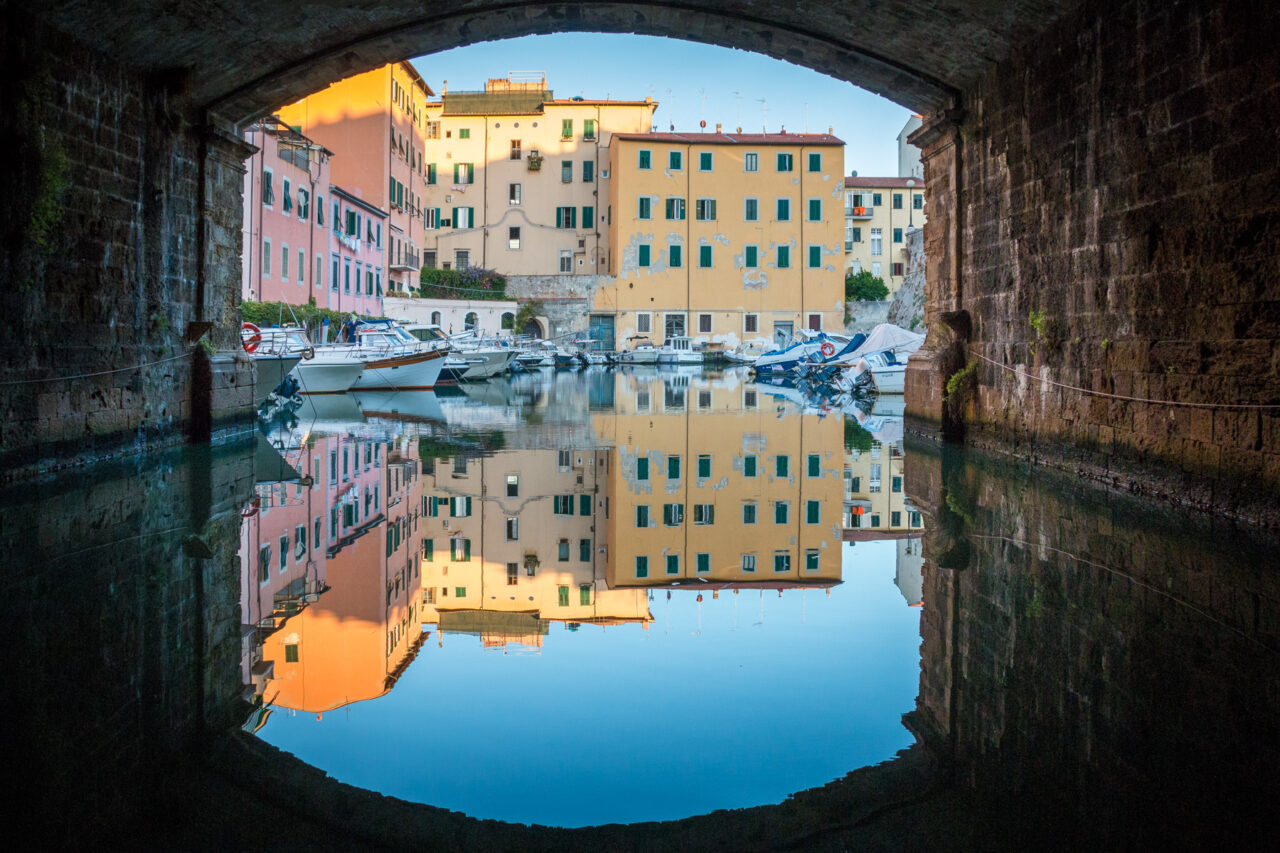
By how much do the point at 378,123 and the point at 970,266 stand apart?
1265 inches

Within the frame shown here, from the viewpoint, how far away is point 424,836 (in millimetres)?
2406

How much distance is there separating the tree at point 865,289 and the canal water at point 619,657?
53.5m

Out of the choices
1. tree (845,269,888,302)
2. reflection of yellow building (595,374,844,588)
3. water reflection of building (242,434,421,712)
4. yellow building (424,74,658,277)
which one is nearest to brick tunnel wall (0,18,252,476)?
water reflection of building (242,434,421,712)

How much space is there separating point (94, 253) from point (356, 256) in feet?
91.2

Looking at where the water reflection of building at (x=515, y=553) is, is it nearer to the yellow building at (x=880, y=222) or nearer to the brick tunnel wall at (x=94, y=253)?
the brick tunnel wall at (x=94, y=253)

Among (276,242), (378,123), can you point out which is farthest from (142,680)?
(378,123)

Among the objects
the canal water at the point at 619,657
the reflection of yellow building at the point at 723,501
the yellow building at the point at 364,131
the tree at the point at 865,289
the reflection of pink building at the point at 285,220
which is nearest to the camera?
the canal water at the point at 619,657

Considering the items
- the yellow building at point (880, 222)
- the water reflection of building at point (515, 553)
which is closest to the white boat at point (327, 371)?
the water reflection of building at point (515, 553)

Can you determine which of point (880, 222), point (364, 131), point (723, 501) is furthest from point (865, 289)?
point (723, 501)

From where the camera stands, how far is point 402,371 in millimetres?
24594

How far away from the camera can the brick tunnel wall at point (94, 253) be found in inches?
326

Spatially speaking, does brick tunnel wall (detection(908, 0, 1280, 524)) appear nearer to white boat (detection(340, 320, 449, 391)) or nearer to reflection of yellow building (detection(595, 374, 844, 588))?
reflection of yellow building (detection(595, 374, 844, 588))

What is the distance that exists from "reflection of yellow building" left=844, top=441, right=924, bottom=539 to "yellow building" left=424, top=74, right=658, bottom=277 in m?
41.4

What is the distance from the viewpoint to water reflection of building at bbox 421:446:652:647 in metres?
4.45
